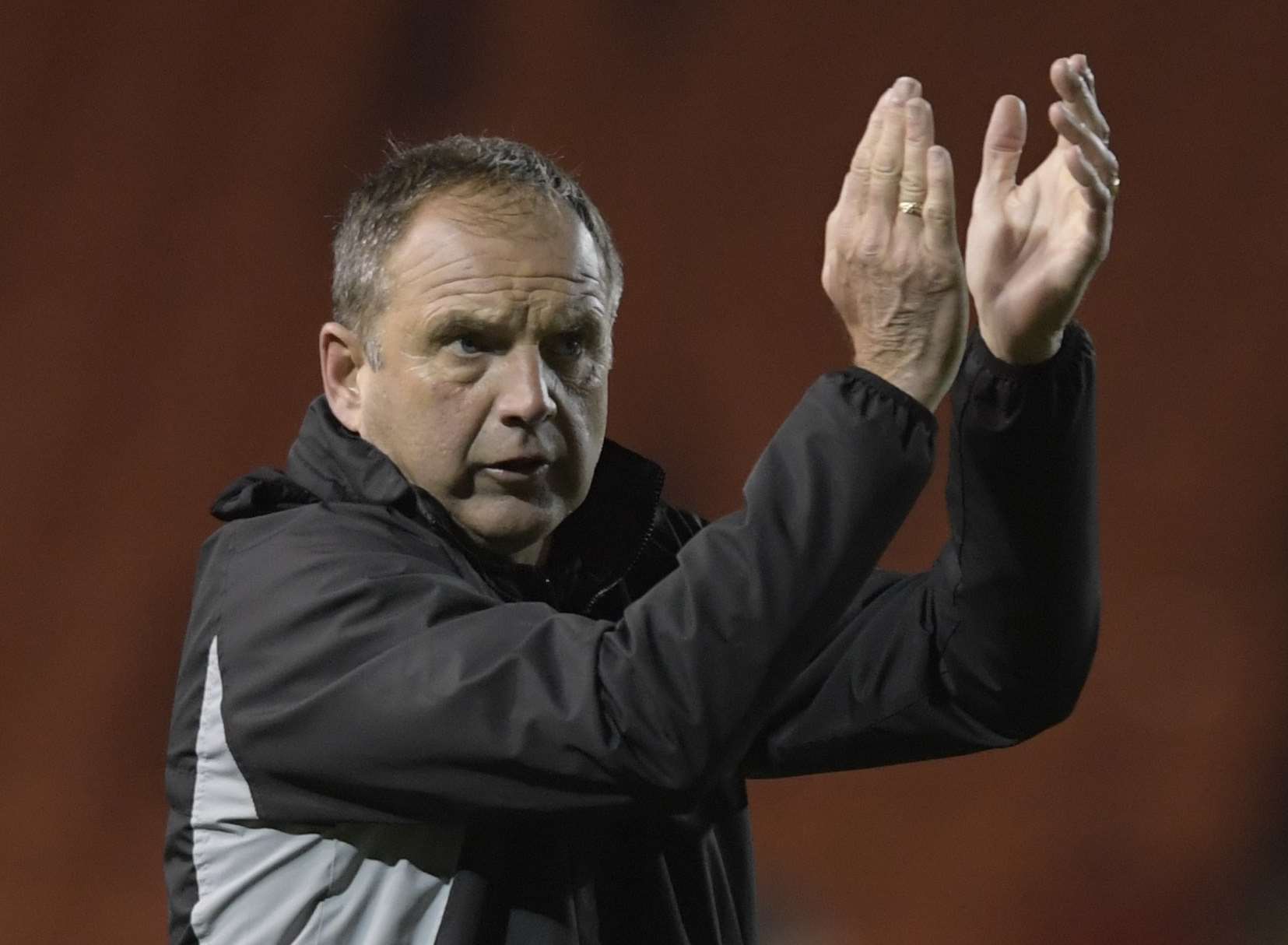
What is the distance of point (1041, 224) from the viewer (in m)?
1.23

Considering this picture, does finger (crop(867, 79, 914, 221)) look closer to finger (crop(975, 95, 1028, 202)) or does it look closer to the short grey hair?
finger (crop(975, 95, 1028, 202))

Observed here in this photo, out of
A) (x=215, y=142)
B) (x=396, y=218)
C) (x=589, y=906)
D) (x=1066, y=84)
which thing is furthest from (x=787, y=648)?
(x=215, y=142)

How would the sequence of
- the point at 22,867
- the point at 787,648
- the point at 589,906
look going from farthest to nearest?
the point at 22,867 → the point at 589,906 → the point at 787,648

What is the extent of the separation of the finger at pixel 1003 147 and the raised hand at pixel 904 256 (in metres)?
0.07

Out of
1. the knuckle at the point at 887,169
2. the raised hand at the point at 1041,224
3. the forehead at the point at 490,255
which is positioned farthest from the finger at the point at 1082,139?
the forehead at the point at 490,255

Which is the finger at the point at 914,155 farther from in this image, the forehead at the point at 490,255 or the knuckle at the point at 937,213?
the forehead at the point at 490,255

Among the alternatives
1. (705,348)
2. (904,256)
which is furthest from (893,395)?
(705,348)

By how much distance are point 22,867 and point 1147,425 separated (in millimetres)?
1624

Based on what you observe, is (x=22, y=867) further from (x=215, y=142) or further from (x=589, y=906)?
(x=589, y=906)

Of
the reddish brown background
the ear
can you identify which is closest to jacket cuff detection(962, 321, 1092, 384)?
the ear

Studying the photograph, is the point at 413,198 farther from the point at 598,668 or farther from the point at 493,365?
the point at 598,668

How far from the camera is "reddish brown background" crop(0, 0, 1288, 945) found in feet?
8.01

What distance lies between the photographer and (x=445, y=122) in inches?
98.0

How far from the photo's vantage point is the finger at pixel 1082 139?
3.80 ft
